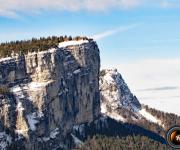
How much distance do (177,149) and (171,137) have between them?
2.59 ft

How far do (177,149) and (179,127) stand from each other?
1.05 m

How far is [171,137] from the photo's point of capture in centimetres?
2434

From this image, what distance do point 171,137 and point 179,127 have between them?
2.03 feet

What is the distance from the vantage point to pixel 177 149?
23734mm
